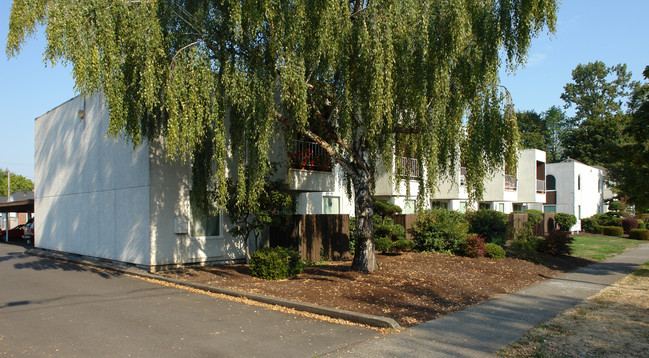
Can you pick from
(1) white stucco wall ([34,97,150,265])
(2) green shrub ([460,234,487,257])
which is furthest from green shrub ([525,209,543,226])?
(1) white stucco wall ([34,97,150,265])

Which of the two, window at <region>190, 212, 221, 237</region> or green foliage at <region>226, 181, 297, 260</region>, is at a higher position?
green foliage at <region>226, 181, 297, 260</region>

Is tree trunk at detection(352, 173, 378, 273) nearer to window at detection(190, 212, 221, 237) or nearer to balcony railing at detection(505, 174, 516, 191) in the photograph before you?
window at detection(190, 212, 221, 237)

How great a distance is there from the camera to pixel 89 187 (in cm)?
1653

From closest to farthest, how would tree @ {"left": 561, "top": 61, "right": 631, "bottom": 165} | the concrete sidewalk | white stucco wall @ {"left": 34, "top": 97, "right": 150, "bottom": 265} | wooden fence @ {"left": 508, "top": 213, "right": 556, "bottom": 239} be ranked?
the concrete sidewalk < white stucco wall @ {"left": 34, "top": 97, "right": 150, "bottom": 265} < wooden fence @ {"left": 508, "top": 213, "right": 556, "bottom": 239} < tree @ {"left": 561, "top": 61, "right": 631, "bottom": 165}

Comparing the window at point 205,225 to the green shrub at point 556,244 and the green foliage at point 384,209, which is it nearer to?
the green foliage at point 384,209

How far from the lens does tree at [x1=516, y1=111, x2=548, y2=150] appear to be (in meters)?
65.1

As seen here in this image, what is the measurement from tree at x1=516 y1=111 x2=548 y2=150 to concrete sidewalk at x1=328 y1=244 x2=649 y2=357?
189 feet

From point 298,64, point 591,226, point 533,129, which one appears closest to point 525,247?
point 298,64

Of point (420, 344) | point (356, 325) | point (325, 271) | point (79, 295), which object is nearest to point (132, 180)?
point (79, 295)

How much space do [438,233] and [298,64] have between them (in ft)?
31.8

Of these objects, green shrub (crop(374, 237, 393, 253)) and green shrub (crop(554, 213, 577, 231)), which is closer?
green shrub (crop(374, 237, 393, 253))

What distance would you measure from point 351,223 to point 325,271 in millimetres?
4858

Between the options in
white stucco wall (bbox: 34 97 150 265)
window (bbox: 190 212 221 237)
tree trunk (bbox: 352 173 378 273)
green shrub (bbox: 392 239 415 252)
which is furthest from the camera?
green shrub (bbox: 392 239 415 252)

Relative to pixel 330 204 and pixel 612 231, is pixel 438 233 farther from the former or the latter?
pixel 612 231
